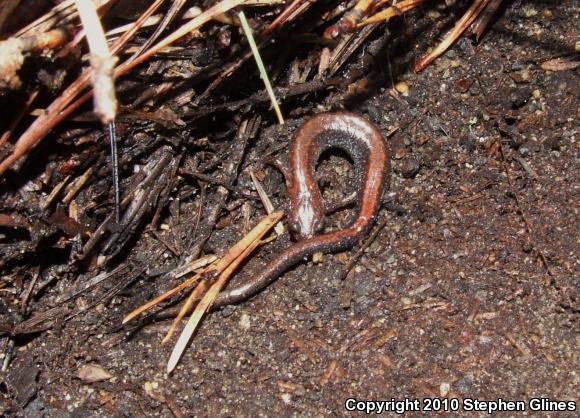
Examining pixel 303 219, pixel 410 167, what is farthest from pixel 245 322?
pixel 410 167

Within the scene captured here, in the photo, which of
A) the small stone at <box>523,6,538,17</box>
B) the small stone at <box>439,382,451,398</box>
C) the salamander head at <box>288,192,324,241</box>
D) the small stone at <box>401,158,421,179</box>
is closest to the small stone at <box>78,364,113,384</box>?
the salamander head at <box>288,192,324,241</box>

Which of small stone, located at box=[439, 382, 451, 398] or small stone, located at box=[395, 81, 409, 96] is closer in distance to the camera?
small stone, located at box=[439, 382, 451, 398]

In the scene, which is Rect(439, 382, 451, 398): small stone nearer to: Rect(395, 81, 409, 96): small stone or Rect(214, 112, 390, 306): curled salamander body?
Rect(214, 112, 390, 306): curled salamander body

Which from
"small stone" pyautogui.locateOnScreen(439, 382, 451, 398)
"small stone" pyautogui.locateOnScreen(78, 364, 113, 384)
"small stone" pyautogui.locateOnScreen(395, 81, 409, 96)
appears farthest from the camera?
"small stone" pyautogui.locateOnScreen(395, 81, 409, 96)

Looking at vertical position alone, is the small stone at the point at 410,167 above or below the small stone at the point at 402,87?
below

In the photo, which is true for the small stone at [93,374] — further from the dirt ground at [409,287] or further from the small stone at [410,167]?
the small stone at [410,167]

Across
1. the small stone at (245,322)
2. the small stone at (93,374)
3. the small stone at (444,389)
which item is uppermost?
the small stone at (93,374)

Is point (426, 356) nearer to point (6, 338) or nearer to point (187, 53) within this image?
point (187, 53)

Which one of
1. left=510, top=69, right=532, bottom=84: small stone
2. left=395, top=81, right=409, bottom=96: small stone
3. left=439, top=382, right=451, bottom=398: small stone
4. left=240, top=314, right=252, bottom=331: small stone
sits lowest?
left=439, top=382, right=451, bottom=398: small stone

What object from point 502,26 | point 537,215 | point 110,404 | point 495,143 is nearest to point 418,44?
point 502,26

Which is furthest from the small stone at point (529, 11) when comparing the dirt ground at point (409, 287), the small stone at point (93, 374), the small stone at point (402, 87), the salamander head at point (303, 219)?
the small stone at point (93, 374)
